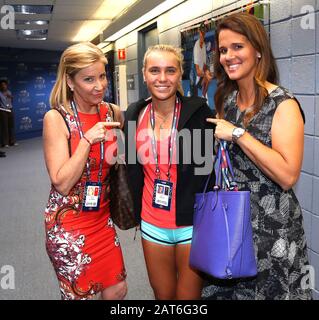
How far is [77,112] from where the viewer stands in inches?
64.9

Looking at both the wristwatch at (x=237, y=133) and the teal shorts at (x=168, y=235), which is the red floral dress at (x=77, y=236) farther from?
the wristwatch at (x=237, y=133)

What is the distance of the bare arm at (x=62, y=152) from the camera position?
4.96ft

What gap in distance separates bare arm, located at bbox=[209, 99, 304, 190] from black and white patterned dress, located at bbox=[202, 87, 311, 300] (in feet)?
0.12

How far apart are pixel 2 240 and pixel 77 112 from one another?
274cm

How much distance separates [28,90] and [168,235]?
1353 centimetres

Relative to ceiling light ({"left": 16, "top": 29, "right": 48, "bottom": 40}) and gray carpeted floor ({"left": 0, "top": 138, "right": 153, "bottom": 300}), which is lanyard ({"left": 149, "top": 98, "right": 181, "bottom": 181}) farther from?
ceiling light ({"left": 16, "top": 29, "right": 48, "bottom": 40})

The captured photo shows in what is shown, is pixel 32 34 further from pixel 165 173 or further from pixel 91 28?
pixel 165 173

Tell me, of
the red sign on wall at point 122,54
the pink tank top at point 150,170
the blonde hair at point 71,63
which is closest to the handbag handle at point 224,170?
the pink tank top at point 150,170

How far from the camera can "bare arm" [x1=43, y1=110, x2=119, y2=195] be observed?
1513 mm

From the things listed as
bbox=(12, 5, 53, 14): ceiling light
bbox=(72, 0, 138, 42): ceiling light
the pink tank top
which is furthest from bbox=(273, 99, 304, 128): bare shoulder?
bbox=(12, 5, 53, 14): ceiling light

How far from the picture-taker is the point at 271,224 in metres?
1.42

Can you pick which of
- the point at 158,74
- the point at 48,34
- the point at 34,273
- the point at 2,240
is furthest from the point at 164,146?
the point at 48,34
